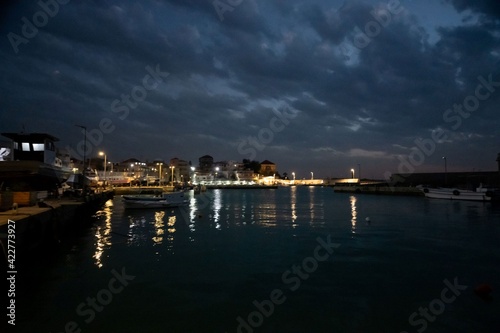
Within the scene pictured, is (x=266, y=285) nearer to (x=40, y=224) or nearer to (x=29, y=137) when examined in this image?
(x=40, y=224)

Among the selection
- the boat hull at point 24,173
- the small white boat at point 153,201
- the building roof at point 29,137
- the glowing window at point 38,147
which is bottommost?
the small white boat at point 153,201

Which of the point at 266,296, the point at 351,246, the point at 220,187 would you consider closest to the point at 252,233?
the point at 351,246

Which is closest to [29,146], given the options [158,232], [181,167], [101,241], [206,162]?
[158,232]

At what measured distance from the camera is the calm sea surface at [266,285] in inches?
315

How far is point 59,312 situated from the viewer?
8.42m

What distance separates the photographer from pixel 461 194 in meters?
52.5

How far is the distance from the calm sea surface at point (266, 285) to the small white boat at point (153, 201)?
58.8ft

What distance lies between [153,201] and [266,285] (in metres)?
30.2

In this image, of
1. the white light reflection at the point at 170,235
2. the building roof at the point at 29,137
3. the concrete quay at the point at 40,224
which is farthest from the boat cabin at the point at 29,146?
the white light reflection at the point at 170,235

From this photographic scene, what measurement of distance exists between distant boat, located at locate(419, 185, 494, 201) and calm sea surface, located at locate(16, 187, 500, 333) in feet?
118

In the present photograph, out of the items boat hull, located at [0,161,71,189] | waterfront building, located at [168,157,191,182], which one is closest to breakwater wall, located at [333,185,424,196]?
boat hull, located at [0,161,71,189]

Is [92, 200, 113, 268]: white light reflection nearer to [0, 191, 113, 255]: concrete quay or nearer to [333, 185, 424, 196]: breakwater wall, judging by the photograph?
[0, 191, 113, 255]: concrete quay

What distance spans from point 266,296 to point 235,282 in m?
1.63

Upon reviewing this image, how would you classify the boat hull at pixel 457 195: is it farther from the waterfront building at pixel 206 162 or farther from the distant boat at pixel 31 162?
the waterfront building at pixel 206 162
